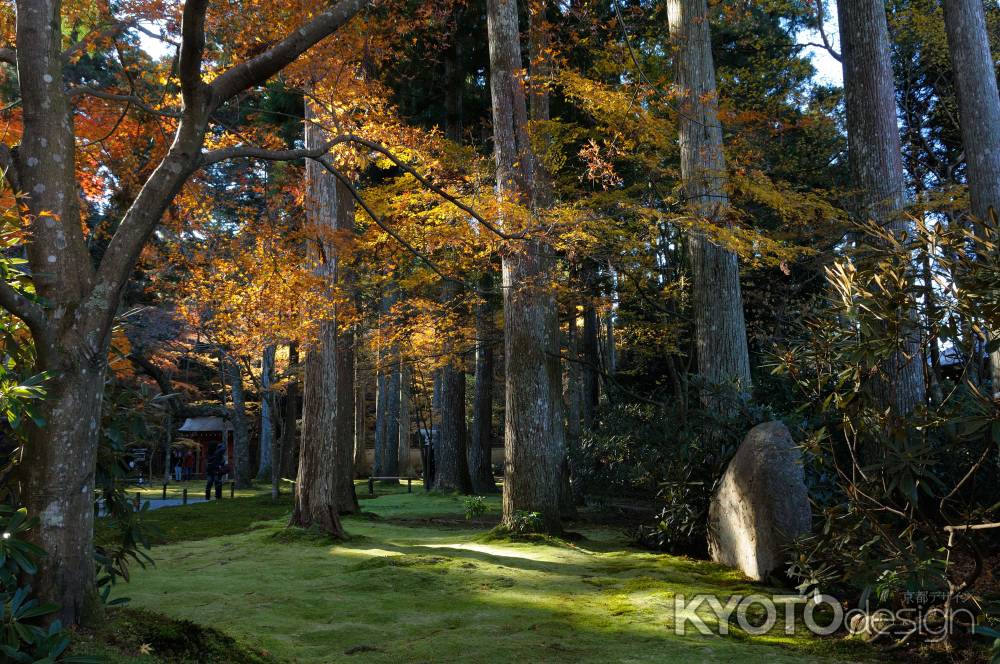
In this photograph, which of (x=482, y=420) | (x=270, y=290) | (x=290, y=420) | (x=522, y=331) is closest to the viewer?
(x=522, y=331)

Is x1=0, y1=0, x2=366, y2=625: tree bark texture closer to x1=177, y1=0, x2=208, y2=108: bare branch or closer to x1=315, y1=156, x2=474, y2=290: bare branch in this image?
x1=177, y1=0, x2=208, y2=108: bare branch

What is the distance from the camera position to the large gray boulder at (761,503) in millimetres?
5828

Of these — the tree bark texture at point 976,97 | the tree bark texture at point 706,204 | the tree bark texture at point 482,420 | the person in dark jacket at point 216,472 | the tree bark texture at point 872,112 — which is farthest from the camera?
the person in dark jacket at point 216,472

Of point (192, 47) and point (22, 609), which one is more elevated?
point (192, 47)

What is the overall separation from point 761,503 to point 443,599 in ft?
8.96

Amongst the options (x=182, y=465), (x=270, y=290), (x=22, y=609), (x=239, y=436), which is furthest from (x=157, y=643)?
(x=182, y=465)

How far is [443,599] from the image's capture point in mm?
5648

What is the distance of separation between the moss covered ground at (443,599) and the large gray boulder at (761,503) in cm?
27

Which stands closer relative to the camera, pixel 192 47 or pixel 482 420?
pixel 192 47

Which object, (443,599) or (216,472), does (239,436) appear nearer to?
(216,472)

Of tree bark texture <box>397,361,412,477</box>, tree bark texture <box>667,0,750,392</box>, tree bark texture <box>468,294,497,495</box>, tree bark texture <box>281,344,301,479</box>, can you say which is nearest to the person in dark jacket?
tree bark texture <box>281,344,301,479</box>

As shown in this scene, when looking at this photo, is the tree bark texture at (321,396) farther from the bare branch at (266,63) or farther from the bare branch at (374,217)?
the bare branch at (266,63)

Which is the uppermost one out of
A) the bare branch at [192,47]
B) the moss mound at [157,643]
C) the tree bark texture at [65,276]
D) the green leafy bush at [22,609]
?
the bare branch at [192,47]

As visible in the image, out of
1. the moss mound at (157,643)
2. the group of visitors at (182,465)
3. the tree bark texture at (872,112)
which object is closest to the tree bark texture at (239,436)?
the group of visitors at (182,465)
